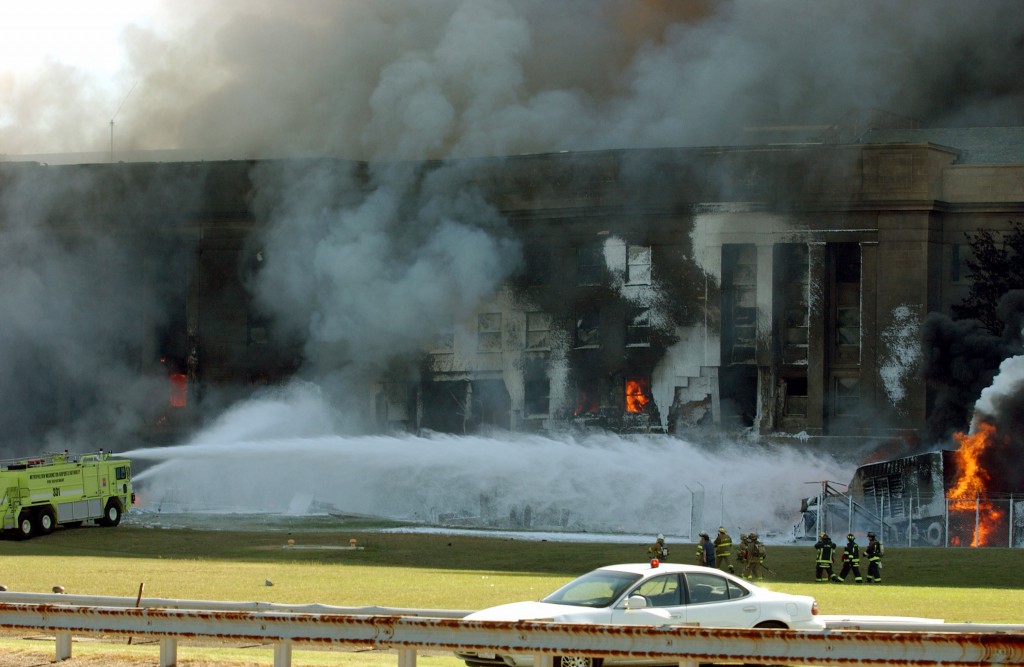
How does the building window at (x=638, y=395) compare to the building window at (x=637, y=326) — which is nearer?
the building window at (x=637, y=326)

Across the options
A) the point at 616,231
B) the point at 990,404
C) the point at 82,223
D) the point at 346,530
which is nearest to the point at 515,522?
the point at 346,530

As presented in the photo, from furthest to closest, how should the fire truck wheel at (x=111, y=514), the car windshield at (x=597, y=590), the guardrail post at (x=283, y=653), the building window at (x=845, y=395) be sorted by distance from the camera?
the building window at (x=845, y=395) < the fire truck wheel at (x=111, y=514) < the car windshield at (x=597, y=590) < the guardrail post at (x=283, y=653)

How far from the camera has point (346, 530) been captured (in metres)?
44.9

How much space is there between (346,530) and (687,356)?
15410mm

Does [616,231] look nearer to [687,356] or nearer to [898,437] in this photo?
[687,356]

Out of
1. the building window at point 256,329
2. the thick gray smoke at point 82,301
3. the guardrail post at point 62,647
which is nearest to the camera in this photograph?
the guardrail post at point 62,647

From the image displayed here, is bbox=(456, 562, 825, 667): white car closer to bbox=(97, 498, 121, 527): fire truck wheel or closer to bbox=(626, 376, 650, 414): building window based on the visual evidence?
bbox=(97, 498, 121, 527): fire truck wheel

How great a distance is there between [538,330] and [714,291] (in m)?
7.05

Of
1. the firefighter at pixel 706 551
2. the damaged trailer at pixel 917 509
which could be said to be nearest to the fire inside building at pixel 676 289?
the damaged trailer at pixel 917 509

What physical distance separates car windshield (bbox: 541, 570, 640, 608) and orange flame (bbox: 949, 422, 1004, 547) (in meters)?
25.1

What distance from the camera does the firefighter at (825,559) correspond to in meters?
27.6

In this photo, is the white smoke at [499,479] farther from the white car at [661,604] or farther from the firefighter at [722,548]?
the white car at [661,604]

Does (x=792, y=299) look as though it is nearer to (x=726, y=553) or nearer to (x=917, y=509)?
(x=917, y=509)

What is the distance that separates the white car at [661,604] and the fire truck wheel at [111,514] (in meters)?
29.7
